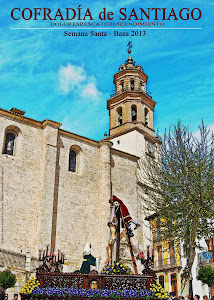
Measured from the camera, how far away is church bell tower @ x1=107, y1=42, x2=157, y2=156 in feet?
95.2

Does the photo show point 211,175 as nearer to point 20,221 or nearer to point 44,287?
point 44,287

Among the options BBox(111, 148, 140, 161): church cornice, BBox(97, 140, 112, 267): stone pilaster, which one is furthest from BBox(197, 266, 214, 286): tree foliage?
BBox(111, 148, 140, 161): church cornice

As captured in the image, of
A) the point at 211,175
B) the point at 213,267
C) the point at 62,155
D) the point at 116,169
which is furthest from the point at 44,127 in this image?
the point at 213,267

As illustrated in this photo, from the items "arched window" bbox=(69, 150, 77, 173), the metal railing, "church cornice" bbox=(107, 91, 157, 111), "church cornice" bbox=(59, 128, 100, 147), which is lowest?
the metal railing

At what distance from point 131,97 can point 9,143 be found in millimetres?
14360

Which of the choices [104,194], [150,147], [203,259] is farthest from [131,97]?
[203,259]

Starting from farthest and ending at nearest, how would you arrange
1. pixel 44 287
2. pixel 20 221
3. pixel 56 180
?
pixel 56 180
pixel 20 221
pixel 44 287

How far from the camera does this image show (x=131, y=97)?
30.9 metres

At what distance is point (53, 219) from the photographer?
20.0m

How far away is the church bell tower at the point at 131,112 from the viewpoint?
29.0 meters

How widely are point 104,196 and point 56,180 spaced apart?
379cm

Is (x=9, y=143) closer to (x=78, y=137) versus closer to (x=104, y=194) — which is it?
(x=78, y=137)

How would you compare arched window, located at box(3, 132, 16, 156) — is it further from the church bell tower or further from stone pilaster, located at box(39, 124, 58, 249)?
the church bell tower

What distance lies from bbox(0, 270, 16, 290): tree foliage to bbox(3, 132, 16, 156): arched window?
9.19 metres
